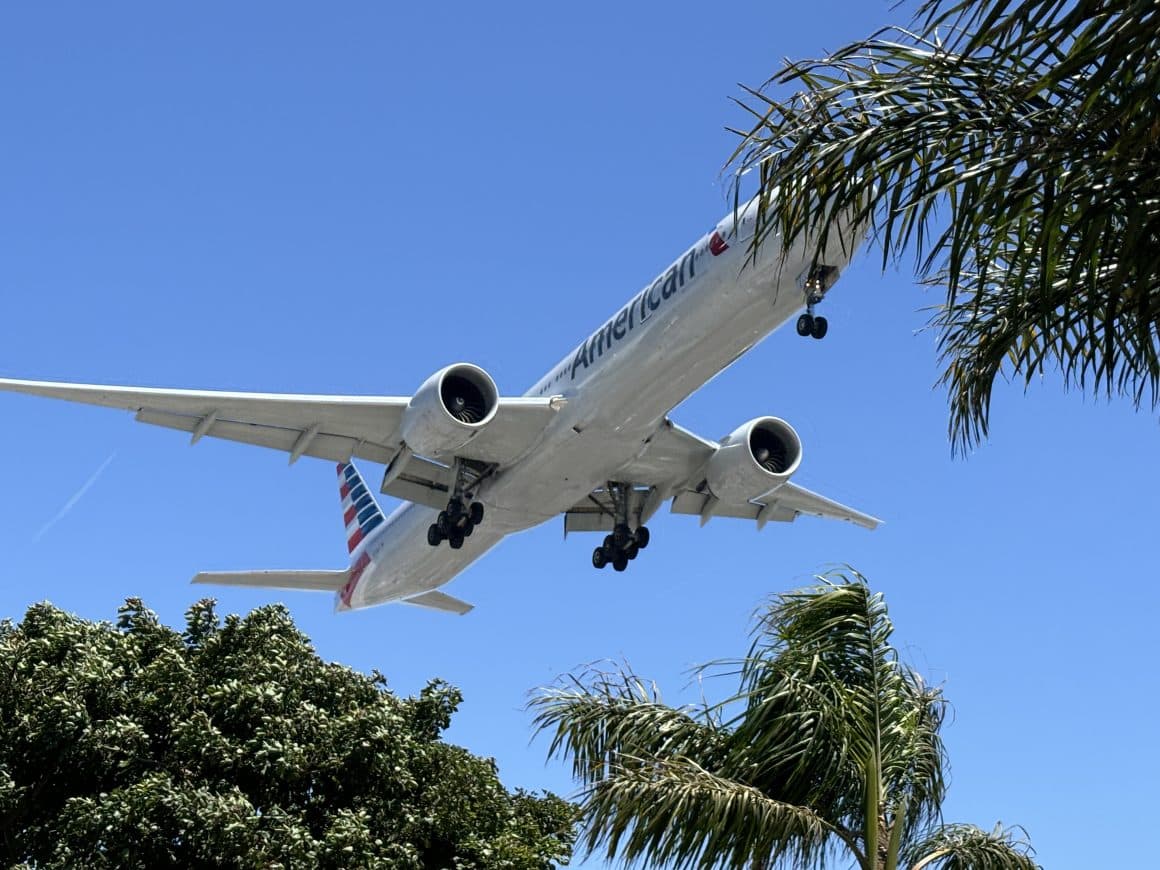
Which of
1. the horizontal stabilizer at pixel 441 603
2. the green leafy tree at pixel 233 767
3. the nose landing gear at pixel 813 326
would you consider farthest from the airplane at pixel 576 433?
the green leafy tree at pixel 233 767

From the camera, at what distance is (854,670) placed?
9.08m

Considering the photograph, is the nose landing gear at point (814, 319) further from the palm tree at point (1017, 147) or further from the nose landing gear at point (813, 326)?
the palm tree at point (1017, 147)

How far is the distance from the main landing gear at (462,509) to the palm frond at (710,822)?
58.8ft

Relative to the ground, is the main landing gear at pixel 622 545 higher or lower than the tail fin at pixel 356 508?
lower

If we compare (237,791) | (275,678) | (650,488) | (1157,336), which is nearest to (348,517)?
(650,488)

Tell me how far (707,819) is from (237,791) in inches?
438

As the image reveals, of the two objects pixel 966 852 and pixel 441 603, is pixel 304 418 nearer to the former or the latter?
pixel 441 603

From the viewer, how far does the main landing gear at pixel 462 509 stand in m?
26.0

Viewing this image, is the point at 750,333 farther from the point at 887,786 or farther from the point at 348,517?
the point at 348,517

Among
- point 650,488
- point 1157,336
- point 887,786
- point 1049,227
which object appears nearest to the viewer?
point 1049,227

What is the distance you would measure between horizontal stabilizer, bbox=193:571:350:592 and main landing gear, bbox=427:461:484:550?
618 cm

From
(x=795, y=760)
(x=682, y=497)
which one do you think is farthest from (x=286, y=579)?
(x=795, y=760)

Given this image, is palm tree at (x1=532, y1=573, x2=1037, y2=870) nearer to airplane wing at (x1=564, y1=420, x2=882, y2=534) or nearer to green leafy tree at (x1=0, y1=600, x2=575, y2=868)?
green leafy tree at (x1=0, y1=600, x2=575, y2=868)

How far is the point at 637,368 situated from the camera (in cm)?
2245
